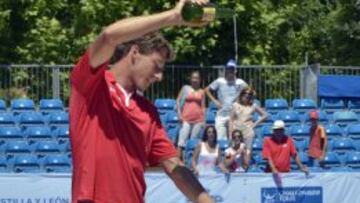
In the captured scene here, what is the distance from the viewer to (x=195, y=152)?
55.3 feet

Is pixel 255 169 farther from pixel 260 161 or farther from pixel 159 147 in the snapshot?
pixel 159 147

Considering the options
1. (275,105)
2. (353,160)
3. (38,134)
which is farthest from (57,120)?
(353,160)

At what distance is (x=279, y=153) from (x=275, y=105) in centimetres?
309

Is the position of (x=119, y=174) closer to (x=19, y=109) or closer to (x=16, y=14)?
(x=19, y=109)

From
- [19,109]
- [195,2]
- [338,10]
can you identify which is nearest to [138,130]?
[195,2]

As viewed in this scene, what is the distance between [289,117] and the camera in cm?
2012

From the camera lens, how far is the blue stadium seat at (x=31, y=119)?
19.5 metres

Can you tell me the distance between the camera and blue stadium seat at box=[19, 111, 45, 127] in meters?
19.5

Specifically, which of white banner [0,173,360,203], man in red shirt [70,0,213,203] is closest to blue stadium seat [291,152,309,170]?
white banner [0,173,360,203]

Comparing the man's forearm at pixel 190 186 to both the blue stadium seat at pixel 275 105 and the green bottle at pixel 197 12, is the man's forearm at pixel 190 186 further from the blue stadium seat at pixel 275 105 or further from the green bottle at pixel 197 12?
the blue stadium seat at pixel 275 105

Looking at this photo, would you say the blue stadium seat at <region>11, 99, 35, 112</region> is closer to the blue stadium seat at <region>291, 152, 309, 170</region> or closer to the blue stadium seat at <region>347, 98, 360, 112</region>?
the blue stadium seat at <region>291, 152, 309, 170</region>

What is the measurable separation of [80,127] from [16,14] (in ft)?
74.8

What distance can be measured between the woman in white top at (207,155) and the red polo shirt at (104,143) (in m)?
12.0

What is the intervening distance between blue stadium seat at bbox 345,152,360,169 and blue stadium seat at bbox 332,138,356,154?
0.33 metres
